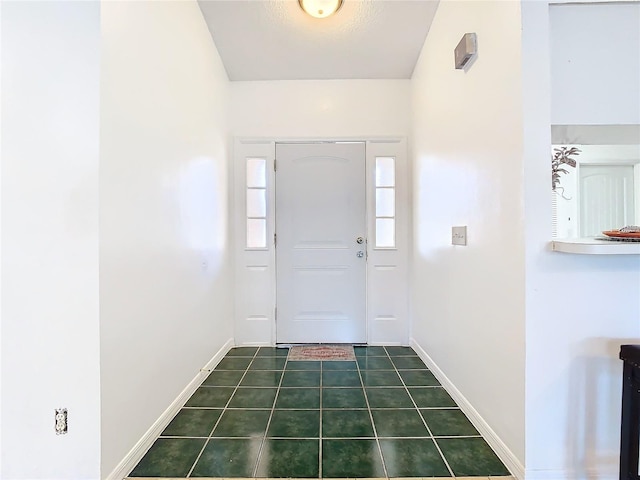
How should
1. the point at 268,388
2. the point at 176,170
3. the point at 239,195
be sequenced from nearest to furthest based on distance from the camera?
1. the point at 176,170
2. the point at 268,388
3. the point at 239,195

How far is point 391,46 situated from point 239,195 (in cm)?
184

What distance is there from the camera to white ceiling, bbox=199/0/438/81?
2.19 meters

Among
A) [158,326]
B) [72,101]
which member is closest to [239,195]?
[158,326]

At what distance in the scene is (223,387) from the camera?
2.12m

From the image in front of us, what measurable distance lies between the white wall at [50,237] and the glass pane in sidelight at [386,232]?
229cm

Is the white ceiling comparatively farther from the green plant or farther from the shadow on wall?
the shadow on wall

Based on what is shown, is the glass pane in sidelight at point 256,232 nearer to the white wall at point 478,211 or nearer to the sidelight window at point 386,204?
the sidelight window at point 386,204

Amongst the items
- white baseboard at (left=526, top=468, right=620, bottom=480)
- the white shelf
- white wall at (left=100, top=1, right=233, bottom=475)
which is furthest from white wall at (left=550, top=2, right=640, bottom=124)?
white wall at (left=100, top=1, right=233, bottom=475)

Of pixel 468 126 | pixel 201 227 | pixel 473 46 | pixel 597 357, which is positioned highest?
pixel 473 46

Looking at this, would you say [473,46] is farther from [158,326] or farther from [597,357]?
[158,326]

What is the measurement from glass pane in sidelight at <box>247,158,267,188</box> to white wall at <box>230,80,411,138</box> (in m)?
0.27

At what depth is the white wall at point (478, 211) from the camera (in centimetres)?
131

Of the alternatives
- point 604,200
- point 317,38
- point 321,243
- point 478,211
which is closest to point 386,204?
point 321,243

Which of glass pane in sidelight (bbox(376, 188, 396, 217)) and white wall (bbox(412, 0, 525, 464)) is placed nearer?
white wall (bbox(412, 0, 525, 464))
